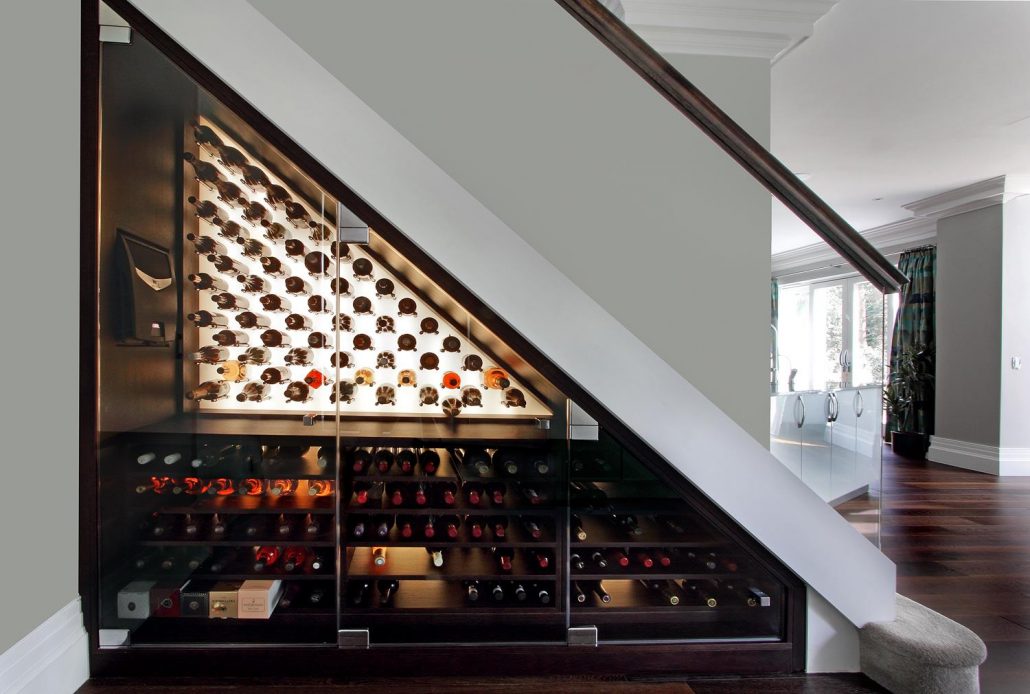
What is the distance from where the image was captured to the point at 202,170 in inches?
67.3

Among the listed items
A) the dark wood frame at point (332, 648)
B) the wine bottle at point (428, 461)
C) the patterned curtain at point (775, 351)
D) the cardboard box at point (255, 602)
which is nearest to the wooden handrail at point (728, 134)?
Answer: the patterned curtain at point (775, 351)

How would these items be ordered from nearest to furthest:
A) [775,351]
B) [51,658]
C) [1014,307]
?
1. [51,658]
2. [775,351]
3. [1014,307]

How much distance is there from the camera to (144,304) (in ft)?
5.54

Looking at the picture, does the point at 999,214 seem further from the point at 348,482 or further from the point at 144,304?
the point at 144,304

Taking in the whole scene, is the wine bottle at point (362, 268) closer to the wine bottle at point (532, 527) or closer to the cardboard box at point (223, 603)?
the wine bottle at point (532, 527)

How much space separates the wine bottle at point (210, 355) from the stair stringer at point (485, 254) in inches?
25.1

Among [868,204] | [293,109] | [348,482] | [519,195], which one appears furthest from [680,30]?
[868,204]

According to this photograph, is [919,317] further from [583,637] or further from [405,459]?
[405,459]

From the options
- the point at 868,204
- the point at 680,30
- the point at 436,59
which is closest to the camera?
the point at 680,30

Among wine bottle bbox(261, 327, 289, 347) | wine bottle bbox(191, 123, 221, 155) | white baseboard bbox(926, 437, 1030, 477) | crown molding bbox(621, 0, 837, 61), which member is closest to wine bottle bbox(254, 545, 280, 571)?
wine bottle bbox(261, 327, 289, 347)

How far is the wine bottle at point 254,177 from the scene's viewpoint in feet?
5.53

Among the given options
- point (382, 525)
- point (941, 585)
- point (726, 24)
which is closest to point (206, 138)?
point (382, 525)

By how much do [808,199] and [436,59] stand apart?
6.75ft

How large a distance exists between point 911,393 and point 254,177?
645 centimetres
